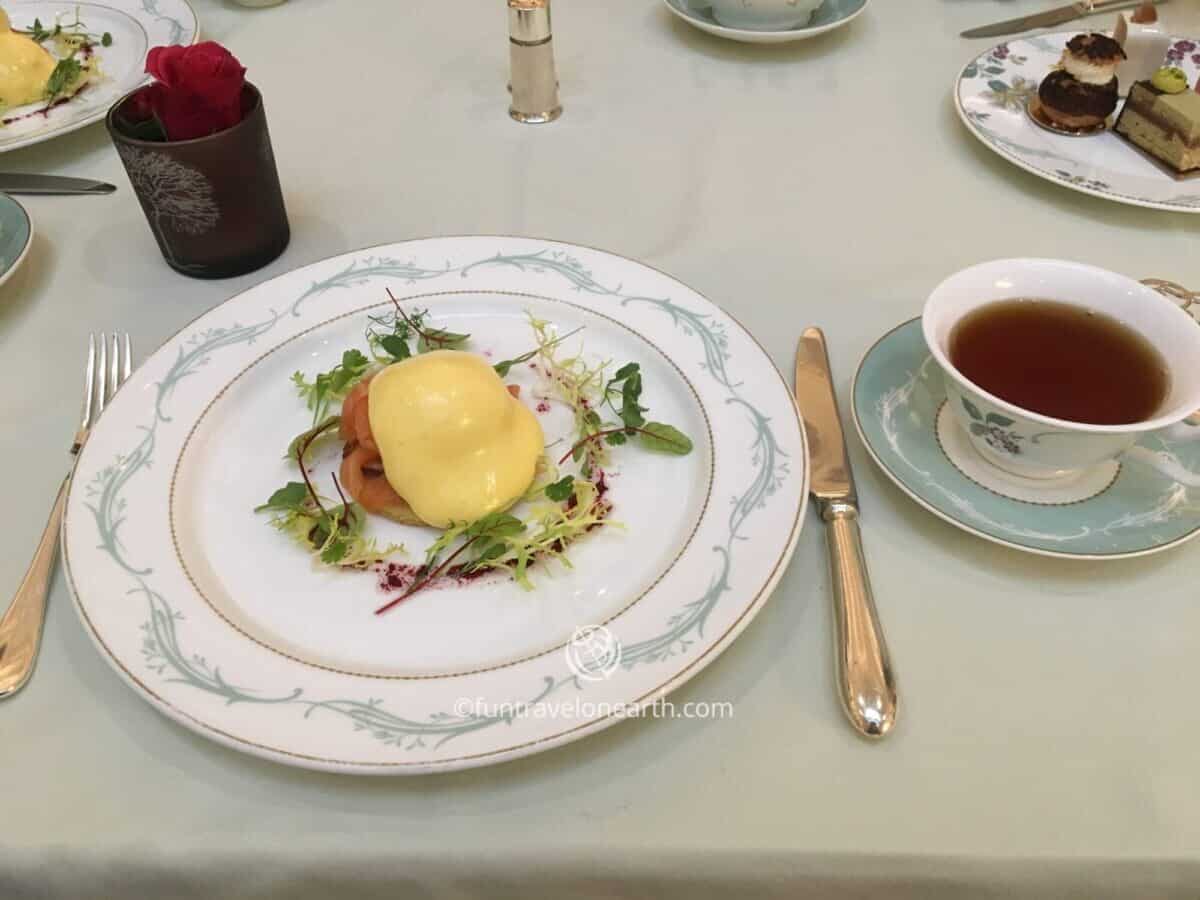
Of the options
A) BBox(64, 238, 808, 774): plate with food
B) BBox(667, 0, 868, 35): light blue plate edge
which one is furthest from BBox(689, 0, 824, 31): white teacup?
BBox(64, 238, 808, 774): plate with food

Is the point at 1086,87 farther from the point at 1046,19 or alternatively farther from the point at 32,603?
the point at 32,603

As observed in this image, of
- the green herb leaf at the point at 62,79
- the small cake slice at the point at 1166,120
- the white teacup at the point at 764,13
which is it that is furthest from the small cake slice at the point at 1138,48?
the green herb leaf at the point at 62,79

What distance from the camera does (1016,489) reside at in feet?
2.35

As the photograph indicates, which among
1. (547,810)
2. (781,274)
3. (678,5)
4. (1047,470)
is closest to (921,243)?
(781,274)

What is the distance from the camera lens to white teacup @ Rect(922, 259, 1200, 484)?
65cm

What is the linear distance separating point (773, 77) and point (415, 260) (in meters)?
0.71

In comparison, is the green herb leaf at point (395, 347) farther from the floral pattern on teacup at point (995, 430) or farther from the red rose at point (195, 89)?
the floral pattern on teacup at point (995, 430)

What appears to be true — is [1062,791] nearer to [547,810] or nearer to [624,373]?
[547,810]

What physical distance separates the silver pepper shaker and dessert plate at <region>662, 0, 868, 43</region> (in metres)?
0.25

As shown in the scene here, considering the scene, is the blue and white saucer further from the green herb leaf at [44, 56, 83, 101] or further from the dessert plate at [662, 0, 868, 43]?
the green herb leaf at [44, 56, 83, 101]

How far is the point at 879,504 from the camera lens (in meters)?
0.75

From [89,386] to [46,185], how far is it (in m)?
0.42

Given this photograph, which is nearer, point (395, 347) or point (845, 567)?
point (845, 567)

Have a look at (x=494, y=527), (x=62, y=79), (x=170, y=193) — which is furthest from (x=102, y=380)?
(x=62, y=79)
